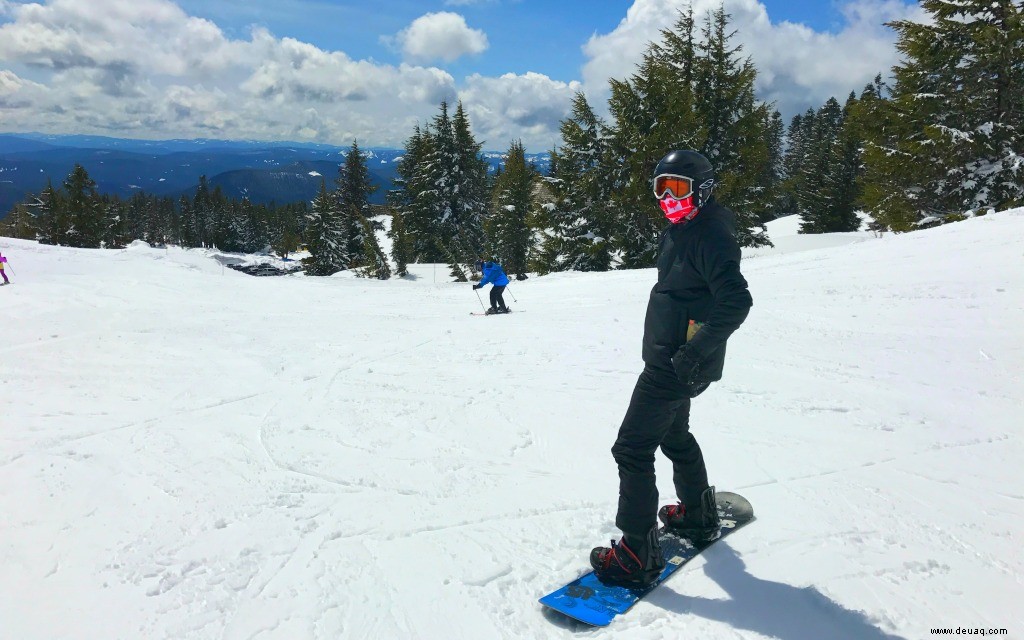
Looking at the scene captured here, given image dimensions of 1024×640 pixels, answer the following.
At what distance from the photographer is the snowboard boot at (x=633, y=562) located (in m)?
3.04

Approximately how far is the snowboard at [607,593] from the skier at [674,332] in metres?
0.07

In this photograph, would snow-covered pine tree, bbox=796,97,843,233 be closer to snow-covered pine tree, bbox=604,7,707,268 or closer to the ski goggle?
snow-covered pine tree, bbox=604,7,707,268

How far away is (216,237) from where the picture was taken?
9300 cm

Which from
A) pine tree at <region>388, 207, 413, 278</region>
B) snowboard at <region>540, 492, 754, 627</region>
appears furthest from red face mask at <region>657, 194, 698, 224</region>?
pine tree at <region>388, 207, 413, 278</region>

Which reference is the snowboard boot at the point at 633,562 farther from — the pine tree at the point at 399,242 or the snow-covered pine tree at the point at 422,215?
the snow-covered pine tree at the point at 422,215

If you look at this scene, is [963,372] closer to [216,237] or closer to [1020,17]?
[1020,17]

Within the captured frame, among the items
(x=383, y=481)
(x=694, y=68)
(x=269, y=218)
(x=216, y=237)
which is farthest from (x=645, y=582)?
(x=269, y=218)

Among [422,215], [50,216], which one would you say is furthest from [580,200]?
[50,216]

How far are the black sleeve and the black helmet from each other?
0.97 feet

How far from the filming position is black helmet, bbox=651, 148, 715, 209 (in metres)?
2.91

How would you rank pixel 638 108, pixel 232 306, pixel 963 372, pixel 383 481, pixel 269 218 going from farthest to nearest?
pixel 269 218
pixel 638 108
pixel 232 306
pixel 963 372
pixel 383 481

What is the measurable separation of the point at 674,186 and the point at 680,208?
5.1 inches

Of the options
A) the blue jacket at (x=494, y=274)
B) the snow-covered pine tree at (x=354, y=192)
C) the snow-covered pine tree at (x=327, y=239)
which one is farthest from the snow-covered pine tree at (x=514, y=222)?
the blue jacket at (x=494, y=274)

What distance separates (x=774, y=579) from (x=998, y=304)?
7.66m
